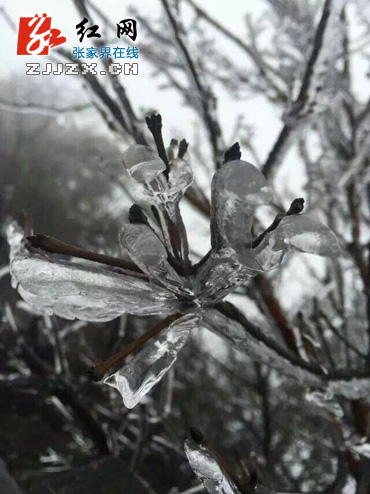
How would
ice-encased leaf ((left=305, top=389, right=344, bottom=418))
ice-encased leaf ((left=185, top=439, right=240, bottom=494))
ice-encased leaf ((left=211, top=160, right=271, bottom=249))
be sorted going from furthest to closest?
1. ice-encased leaf ((left=305, top=389, right=344, bottom=418))
2. ice-encased leaf ((left=185, top=439, right=240, bottom=494))
3. ice-encased leaf ((left=211, top=160, right=271, bottom=249))

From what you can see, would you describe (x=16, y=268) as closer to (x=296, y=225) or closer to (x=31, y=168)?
(x=296, y=225)

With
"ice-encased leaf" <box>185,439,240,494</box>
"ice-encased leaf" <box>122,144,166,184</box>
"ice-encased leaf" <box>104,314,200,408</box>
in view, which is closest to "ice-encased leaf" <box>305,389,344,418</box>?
"ice-encased leaf" <box>185,439,240,494</box>

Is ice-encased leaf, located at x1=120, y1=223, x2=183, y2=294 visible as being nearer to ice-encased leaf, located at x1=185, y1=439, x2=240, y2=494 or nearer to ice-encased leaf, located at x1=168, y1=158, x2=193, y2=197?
ice-encased leaf, located at x1=168, y1=158, x2=193, y2=197

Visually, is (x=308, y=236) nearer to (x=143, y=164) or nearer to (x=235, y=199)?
(x=235, y=199)

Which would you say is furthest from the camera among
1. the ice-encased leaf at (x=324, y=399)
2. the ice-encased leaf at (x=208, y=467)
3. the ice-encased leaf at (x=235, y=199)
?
the ice-encased leaf at (x=324, y=399)

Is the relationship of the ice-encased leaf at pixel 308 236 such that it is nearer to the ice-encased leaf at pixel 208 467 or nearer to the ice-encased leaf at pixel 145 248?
the ice-encased leaf at pixel 145 248

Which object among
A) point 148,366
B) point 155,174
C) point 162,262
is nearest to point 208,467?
point 148,366

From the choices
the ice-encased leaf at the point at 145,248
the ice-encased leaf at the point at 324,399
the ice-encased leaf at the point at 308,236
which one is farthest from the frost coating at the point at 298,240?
the ice-encased leaf at the point at 324,399
